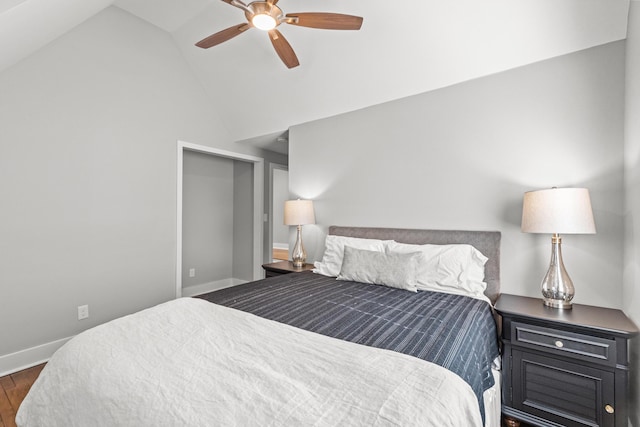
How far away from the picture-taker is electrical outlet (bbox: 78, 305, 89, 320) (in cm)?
278

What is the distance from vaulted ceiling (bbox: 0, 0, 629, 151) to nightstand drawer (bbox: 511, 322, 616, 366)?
1935mm

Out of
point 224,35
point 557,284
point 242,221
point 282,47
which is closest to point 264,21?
point 282,47

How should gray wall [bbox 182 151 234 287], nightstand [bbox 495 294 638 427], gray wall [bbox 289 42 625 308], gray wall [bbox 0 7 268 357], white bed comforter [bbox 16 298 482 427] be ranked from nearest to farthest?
white bed comforter [bbox 16 298 482 427], nightstand [bbox 495 294 638 427], gray wall [bbox 289 42 625 308], gray wall [bbox 0 7 268 357], gray wall [bbox 182 151 234 287]

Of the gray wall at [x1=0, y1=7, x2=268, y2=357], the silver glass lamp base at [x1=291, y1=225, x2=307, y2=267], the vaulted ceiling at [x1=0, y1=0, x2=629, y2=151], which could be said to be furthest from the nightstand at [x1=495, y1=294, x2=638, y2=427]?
the gray wall at [x1=0, y1=7, x2=268, y2=357]

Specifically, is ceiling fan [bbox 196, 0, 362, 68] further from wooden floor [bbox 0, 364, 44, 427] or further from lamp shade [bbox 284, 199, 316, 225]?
wooden floor [bbox 0, 364, 44, 427]

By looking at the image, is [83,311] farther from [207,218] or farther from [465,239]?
[465,239]

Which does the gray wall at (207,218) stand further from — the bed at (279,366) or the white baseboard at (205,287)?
the bed at (279,366)

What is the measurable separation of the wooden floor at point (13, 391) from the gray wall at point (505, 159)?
2.92 m

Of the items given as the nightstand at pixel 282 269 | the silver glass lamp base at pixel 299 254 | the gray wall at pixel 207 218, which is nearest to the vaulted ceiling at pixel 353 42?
the gray wall at pixel 207 218

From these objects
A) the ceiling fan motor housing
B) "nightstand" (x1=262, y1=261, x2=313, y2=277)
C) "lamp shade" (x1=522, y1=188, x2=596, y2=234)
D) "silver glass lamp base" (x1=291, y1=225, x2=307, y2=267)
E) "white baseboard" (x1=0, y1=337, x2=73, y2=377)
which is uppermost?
the ceiling fan motor housing

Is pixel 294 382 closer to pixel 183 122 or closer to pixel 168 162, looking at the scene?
pixel 168 162

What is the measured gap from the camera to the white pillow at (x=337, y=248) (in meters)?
2.72

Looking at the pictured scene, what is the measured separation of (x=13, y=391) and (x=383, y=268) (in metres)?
2.92

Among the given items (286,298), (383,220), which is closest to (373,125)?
(383,220)
